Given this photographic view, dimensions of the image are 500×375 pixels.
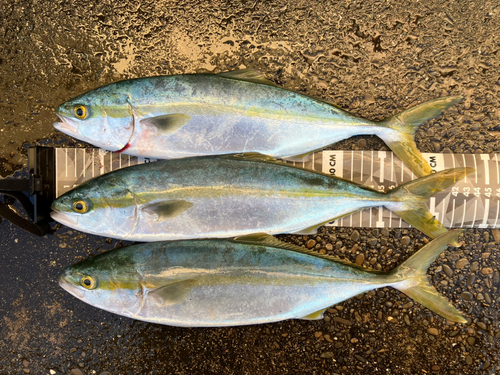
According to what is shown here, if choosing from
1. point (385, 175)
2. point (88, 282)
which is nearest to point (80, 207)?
point (88, 282)

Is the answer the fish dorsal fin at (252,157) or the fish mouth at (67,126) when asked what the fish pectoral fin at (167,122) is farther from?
the fish mouth at (67,126)

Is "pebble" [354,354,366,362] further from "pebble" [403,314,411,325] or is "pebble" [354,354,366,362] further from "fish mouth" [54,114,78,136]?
"fish mouth" [54,114,78,136]

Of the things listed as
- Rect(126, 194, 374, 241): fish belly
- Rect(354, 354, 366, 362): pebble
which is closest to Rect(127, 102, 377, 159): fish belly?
Rect(126, 194, 374, 241): fish belly

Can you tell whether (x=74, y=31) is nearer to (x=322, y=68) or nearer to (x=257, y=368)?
(x=322, y=68)

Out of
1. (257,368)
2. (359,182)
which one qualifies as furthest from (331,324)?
(359,182)

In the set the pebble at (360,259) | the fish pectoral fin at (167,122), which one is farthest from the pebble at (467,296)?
the fish pectoral fin at (167,122)

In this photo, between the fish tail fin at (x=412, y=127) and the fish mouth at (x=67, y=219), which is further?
the fish tail fin at (x=412, y=127)
